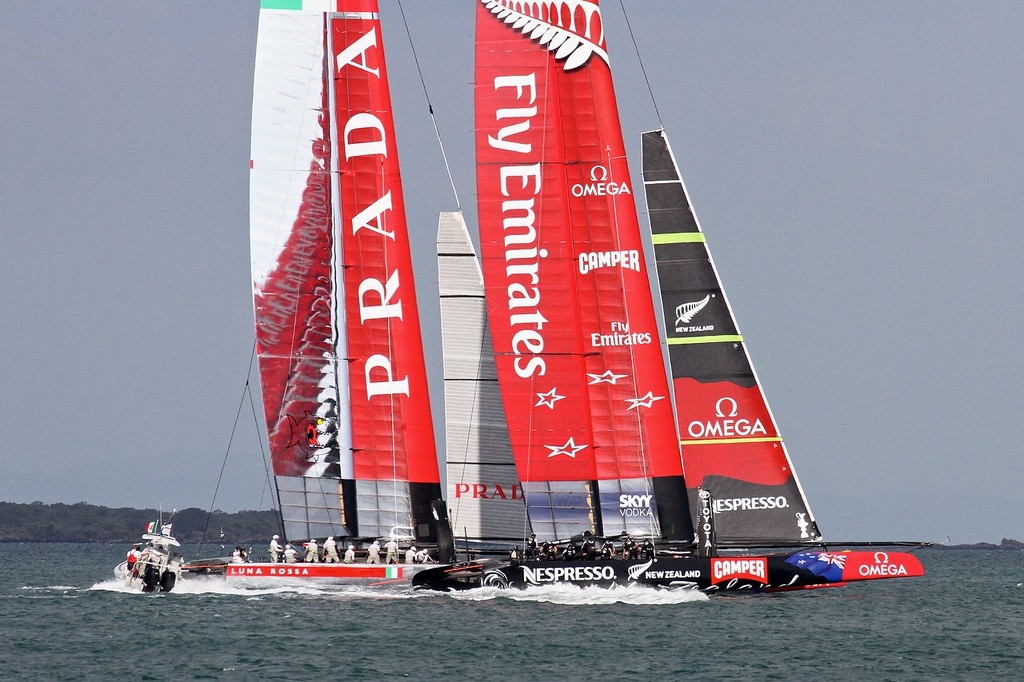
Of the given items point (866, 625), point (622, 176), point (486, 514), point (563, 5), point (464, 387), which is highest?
point (563, 5)

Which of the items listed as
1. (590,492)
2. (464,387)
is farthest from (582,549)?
(464,387)

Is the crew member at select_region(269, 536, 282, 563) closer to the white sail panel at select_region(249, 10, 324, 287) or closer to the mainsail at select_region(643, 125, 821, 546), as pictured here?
the white sail panel at select_region(249, 10, 324, 287)

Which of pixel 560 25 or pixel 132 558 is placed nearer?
pixel 560 25

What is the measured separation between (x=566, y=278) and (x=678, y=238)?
2.66 m

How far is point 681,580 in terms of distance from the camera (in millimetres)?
34250

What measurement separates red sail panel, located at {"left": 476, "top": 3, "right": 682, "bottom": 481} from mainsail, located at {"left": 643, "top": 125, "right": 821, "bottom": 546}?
2.35 feet

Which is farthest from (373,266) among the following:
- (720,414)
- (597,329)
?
(720,414)

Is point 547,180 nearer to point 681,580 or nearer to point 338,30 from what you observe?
point 338,30

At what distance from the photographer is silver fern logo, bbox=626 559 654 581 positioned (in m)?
34.2

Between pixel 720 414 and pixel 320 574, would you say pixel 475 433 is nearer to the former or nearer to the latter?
pixel 320 574

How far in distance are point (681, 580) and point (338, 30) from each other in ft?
49.1

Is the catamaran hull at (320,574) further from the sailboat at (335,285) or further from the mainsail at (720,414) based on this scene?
the mainsail at (720,414)

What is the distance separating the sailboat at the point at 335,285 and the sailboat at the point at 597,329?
2423mm

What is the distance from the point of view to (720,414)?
36469 millimetres
